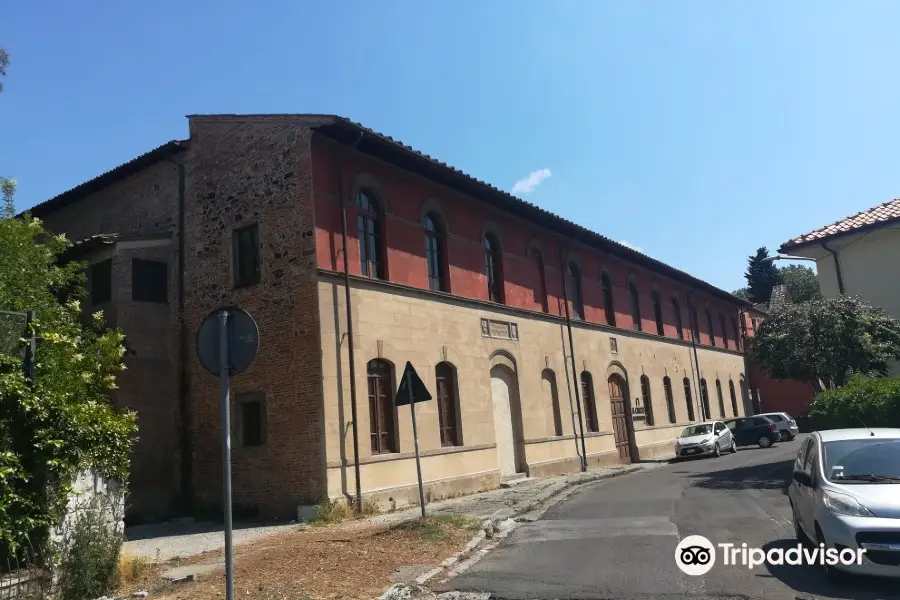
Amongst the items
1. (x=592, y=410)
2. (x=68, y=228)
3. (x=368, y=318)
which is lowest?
(x=592, y=410)

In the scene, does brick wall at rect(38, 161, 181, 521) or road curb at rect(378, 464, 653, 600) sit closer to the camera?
road curb at rect(378, 464, 653, 600)

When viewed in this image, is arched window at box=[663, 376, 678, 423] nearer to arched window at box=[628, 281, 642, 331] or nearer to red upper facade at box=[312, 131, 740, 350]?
arched window at box=[628, 281, 642, 331]

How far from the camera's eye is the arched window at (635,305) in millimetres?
30000

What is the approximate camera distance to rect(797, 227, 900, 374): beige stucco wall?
20.2m

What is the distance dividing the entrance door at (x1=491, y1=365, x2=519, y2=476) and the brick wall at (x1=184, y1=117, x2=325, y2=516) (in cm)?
685

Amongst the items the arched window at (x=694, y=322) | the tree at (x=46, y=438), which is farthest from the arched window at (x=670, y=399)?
the tree at (x=46, y=438)

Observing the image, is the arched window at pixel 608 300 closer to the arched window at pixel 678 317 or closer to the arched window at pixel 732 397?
the arched window at pixel 678 317

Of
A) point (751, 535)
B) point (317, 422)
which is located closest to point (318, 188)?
point (317, 422)

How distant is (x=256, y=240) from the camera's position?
1574 cm

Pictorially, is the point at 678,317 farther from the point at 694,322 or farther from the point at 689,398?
the point at 689,398

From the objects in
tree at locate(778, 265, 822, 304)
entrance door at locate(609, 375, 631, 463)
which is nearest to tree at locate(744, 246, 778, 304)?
tree at locate(778, 265, 822, 304)

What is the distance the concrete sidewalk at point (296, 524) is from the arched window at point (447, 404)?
158cm

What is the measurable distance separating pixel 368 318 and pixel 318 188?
3.13 metres

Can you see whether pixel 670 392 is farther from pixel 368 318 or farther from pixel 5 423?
pixel 5 423
